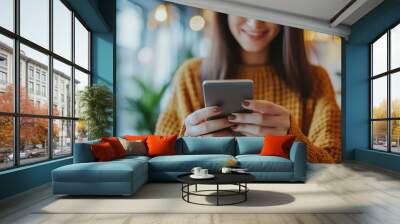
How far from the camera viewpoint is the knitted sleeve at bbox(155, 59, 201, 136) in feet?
29.1

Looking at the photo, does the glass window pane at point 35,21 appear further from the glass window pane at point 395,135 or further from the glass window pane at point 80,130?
the glass window pane at point 395,135

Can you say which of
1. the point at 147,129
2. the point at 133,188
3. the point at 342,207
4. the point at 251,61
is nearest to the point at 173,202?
the point at 133,188

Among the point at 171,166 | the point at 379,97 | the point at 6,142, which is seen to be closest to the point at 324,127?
the point at 379,97

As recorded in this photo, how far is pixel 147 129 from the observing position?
29.3 ft

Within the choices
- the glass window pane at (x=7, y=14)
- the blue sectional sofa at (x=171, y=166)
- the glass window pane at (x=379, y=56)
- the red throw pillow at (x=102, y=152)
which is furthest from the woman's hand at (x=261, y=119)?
the glass window pane at (x=7, y=14)

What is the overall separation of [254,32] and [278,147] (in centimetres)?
357

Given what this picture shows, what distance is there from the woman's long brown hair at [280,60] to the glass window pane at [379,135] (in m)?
1.74

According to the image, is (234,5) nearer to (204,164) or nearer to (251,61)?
(251,61)

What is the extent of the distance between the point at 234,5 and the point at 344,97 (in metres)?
3.40

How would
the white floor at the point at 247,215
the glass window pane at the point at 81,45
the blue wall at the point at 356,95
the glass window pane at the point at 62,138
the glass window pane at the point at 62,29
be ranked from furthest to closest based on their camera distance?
the blue wall at the point at 356,95 → the glass window pane at the point at 81,45 → the glass window pane at the point at 62,29 → the glass window pane at the point at 62,138 → the white floor at the point at 247,215

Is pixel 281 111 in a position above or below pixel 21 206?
above

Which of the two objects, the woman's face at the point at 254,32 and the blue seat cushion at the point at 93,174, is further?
the woman's face at the point at 254,32

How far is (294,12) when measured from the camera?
849 centimetres

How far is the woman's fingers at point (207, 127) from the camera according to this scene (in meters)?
8.59
